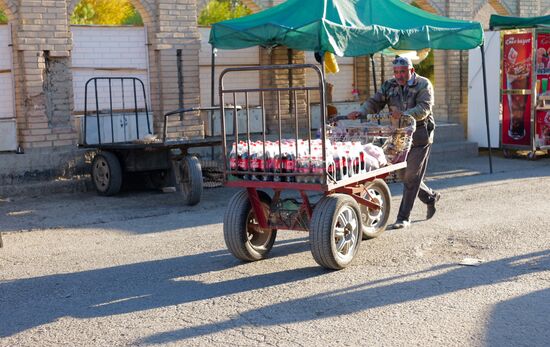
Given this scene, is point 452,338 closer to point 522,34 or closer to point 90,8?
point 522,34

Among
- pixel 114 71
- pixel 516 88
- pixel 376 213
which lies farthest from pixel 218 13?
pixel 376 213

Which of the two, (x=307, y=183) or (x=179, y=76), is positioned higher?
(x=179, y=76)

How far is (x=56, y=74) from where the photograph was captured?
1155 centimetres

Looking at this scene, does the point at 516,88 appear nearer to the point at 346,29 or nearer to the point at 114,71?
the point at 346,29

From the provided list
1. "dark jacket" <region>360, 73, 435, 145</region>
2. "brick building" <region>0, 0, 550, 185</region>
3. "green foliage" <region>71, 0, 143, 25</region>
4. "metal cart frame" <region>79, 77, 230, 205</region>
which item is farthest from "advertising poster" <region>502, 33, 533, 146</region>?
"green foliage" <region>71, 0, 143, 25</region>

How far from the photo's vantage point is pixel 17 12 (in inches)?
440

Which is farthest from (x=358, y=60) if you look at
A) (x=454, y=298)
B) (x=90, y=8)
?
(x=90, y=8)

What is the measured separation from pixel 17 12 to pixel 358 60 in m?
6.72

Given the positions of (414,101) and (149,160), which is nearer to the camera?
(414,101)

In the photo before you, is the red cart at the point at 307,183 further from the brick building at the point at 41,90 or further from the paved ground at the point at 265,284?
the brick building at the point at 41,90

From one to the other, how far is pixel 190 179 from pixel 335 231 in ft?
12.7

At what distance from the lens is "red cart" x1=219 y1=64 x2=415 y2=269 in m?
6.45

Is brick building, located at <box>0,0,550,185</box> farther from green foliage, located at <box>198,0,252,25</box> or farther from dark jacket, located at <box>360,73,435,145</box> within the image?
green foliage, located at <box>198,0,252,25</box>

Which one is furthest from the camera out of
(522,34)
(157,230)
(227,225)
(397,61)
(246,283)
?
Answer: (522,34)
